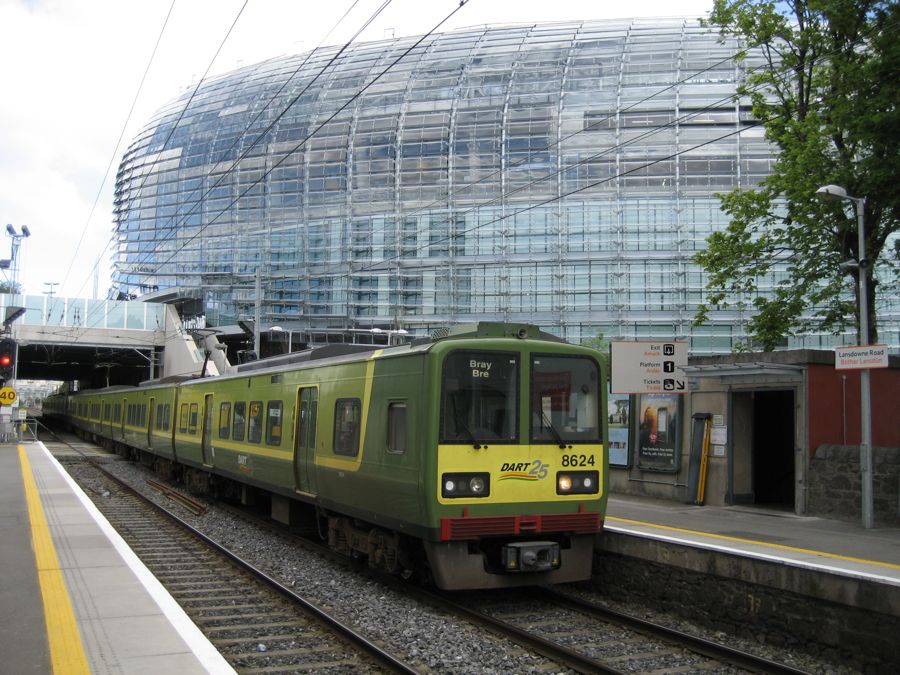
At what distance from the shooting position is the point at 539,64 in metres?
53.1

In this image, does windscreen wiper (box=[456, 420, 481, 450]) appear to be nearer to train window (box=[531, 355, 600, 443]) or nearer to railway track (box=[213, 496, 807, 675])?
train window (box=[531, 355, 600, 443])

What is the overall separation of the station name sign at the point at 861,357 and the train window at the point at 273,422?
825 cm

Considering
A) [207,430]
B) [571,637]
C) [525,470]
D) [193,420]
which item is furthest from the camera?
[193,420]

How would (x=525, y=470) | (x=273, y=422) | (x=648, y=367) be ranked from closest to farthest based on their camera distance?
(x=525, y=470) → (x=273, y=422) → (x=648, y=367)

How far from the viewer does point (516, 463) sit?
891cm

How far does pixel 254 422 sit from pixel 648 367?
6903 millimetres

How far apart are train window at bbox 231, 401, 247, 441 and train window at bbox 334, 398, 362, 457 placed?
464 cm

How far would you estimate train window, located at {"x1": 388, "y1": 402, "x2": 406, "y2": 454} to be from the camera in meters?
9.03

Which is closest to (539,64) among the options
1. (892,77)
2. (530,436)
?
(892,77)

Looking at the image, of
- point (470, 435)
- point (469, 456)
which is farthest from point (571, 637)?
point (470, 435)

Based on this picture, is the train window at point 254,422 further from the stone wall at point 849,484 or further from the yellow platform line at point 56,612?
the stone wall at point 849,484

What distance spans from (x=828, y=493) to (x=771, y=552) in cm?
465

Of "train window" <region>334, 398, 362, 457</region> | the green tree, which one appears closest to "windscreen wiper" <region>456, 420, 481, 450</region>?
"train window" <region>334, 398, 362, 457</region>

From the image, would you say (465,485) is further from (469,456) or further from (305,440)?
(305,440)
